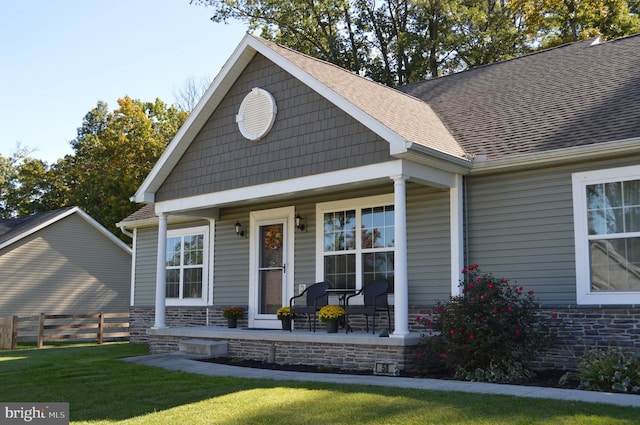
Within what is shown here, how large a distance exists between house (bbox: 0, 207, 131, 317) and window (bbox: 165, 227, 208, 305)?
30.0 ft

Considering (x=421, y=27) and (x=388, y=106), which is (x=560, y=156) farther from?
(x=421, y=27)

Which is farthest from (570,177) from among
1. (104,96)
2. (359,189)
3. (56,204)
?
(104,96)

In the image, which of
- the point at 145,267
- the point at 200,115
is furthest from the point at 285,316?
the point at 145,267

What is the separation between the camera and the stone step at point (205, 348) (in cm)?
1221

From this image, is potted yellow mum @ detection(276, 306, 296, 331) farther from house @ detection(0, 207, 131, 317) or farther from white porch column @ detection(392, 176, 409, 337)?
house @ detection(0, 207, 131, 317)

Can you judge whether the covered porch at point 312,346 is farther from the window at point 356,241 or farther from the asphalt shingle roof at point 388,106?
the asphalt shingle roof at point 388,106

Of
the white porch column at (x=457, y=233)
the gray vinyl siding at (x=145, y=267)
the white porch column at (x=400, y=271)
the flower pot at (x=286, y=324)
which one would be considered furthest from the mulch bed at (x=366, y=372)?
the gray vinyl siding at (x=145, y=267)

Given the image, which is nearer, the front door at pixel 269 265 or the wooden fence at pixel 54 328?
the front door at pixel 269 265

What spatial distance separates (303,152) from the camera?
11453 mm

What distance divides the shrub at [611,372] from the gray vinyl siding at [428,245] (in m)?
2.80

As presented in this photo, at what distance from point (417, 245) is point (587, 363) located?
3.63 meters

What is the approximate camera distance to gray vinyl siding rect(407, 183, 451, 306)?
1093 cm

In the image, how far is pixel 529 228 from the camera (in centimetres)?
1026

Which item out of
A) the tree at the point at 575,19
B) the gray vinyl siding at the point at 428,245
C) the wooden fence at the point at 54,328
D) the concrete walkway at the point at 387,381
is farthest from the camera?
the tree at the point at 575,19
